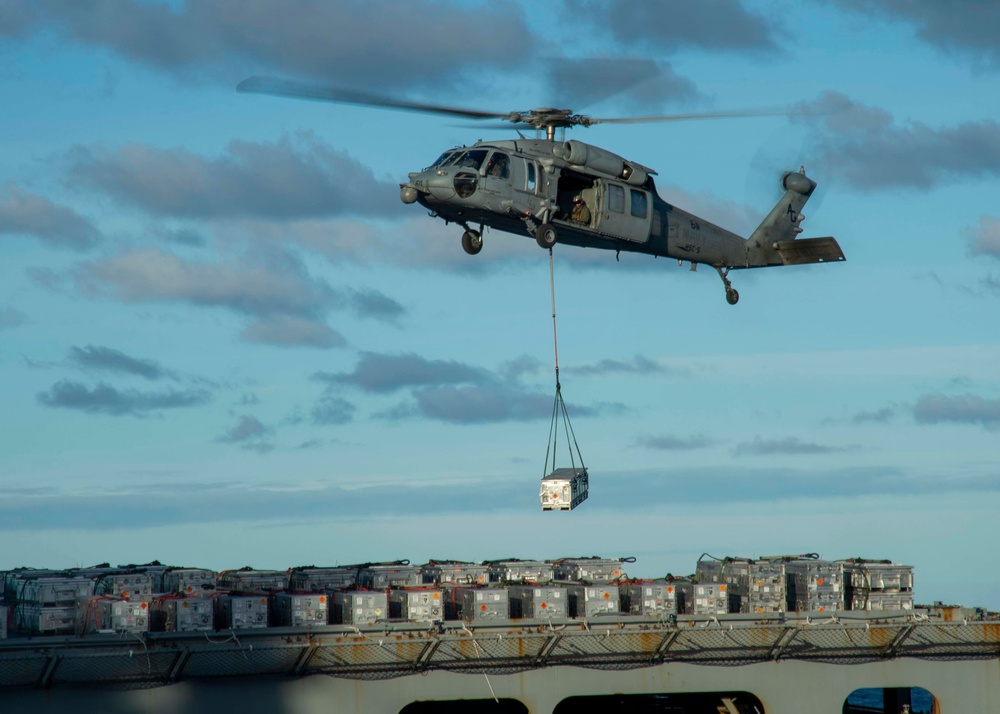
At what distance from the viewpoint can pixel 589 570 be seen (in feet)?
134

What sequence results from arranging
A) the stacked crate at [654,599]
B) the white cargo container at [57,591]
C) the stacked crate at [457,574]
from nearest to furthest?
the white cargo container at [57,591] → the stacked crate at [654,599] → the stacked crate at [457,574]

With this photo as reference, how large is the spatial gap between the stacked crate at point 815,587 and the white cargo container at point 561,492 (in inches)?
Result: 354

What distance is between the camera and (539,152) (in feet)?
111

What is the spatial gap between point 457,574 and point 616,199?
13.6 meters

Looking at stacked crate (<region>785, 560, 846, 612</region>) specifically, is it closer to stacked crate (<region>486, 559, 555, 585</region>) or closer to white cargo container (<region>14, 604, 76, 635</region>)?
stacked crate (<region>486, 559, 555, 585</region>)

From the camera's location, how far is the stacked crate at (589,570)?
4078 centimetres

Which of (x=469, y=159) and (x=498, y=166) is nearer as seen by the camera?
(x=469, y=159)

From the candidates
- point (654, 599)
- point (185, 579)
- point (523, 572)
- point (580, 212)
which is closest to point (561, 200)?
point (580, 212)

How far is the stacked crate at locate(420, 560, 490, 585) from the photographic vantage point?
4056cm

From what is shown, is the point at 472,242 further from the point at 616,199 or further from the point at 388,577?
the point at 388,577

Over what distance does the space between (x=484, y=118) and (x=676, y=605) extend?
14658mm

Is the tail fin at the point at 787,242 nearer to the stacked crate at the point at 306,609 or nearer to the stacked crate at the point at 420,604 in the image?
the stacked crate at the point at 420,604

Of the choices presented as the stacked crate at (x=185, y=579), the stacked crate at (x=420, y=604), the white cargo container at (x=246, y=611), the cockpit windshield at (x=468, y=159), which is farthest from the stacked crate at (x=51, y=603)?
the cockpit windshield at (x=468, y=159)

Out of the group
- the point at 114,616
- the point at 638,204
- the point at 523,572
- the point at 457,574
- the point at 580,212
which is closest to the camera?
the point at 114,616
